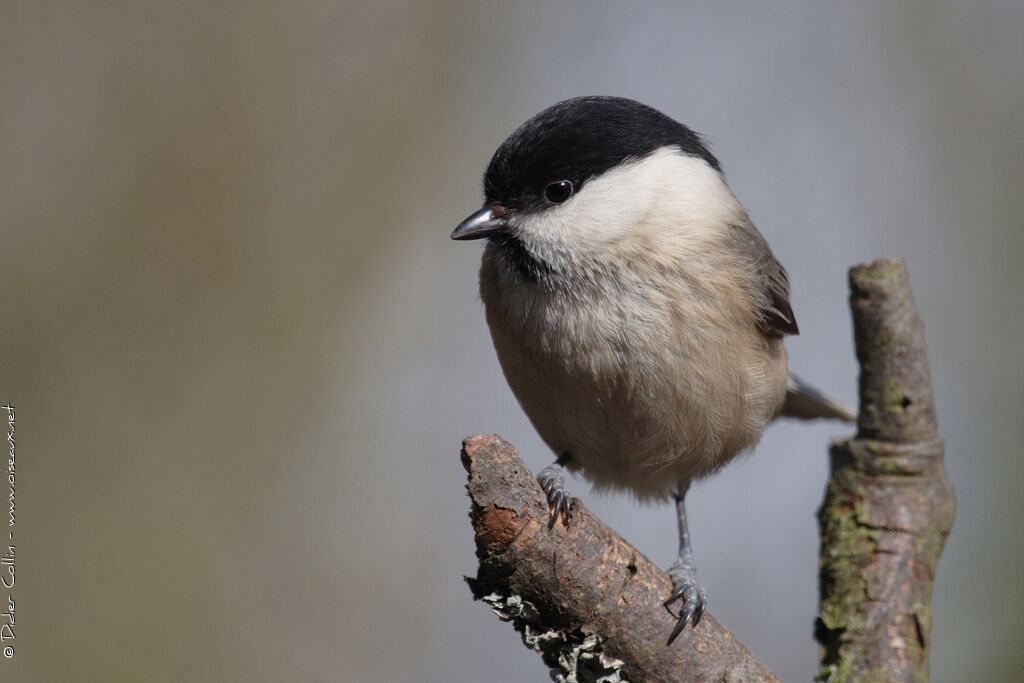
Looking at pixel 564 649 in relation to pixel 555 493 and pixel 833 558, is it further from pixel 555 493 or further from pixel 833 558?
pixel 833 558

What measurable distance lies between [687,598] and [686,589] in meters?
0.05

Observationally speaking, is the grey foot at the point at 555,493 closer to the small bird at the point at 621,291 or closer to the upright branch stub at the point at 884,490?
the small bird at the point at 621,291

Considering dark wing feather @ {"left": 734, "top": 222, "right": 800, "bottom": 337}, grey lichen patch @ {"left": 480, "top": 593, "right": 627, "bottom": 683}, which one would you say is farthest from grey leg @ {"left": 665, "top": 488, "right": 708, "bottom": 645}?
dark wing feather @ {"left": 734, "top": 222, "right": 800, "bottom": 337}

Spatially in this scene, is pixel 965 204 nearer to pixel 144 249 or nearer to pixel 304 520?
pixel 304 520

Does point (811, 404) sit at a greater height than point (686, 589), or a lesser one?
greater

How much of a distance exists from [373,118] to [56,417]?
193 centimetres

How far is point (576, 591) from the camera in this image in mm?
1539

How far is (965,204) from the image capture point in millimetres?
4012

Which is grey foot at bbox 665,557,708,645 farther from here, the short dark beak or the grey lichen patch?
the short dark beak

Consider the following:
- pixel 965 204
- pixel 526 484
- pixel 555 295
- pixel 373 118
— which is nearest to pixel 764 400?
pixel 555 295

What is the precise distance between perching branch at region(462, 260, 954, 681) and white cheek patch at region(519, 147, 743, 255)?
51cm

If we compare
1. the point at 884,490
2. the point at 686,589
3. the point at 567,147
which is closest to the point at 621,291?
the point at 567,147

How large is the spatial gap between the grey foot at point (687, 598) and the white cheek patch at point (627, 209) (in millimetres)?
771

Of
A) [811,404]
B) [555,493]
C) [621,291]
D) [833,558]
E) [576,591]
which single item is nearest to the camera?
[576,591]
